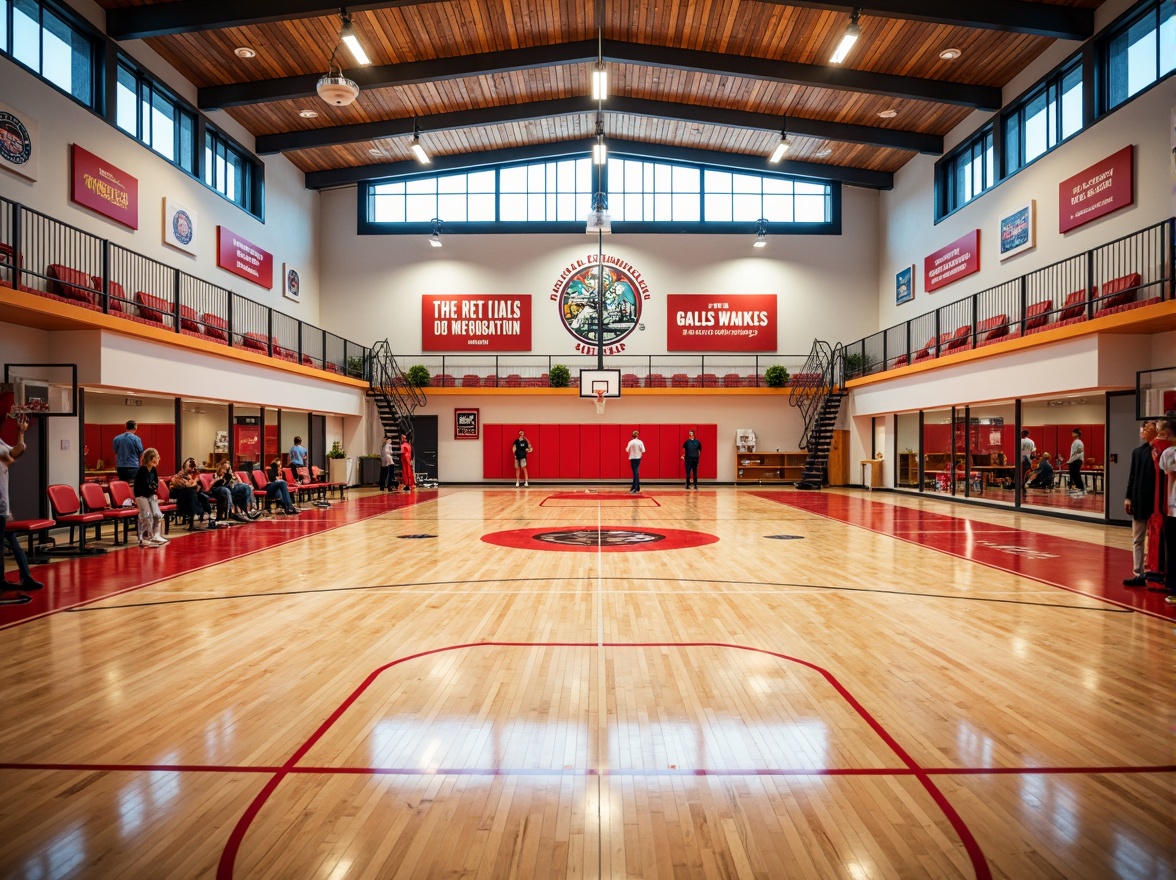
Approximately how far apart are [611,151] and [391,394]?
33.3 feet

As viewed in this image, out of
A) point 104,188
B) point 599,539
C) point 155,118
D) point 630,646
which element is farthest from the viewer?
point 155,118

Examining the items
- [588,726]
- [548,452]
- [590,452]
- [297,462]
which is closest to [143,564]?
[588,726]

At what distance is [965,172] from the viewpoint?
17.4 meters

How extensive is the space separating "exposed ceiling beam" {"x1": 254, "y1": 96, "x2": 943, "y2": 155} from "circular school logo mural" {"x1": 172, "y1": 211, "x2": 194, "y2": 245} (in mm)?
3940

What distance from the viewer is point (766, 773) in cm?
287

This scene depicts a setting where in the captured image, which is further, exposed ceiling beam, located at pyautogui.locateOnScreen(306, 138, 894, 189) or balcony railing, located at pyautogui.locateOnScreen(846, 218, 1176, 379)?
exposed ceiling beam, located at pyautogui.locateOnScreen(306, 138, 894, 189)

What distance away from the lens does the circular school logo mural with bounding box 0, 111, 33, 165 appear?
1054 centimetres

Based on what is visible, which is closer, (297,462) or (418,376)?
(297,462)

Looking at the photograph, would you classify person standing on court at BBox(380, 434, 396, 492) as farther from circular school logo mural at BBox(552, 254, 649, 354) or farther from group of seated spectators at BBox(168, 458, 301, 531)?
circular school logo mural at BBox(552, 254, 649, 354)

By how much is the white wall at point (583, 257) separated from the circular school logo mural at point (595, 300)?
9.2 inches

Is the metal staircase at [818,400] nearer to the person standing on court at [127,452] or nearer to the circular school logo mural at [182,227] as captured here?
the person standing on court at [127,452]

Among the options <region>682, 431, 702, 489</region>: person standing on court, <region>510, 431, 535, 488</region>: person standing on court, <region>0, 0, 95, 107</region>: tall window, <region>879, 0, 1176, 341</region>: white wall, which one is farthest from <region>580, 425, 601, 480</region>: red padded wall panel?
<region>0, 0, 95, 107</region>: tall window

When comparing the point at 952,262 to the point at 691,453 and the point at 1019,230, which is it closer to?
the point at 1019,230

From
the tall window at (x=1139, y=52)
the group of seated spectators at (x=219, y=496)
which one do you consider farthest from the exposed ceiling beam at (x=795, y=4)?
the group of seated spectators at (x=219, y=496)
